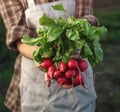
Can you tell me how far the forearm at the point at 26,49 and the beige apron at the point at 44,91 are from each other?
0.08 m

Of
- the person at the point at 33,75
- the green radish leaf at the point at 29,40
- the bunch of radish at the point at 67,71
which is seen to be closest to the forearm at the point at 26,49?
the person at the point at 33,75

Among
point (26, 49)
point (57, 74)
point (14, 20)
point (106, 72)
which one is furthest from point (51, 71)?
point (106, 72)

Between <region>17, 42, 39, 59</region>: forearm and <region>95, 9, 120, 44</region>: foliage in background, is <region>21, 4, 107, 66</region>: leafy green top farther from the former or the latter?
<region>95, 9, 120, 44</region>: foliage in background

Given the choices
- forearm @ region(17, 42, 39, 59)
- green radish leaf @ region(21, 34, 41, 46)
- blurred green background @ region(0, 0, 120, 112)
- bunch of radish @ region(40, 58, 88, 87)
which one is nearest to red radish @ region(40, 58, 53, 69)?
bunch of radish @ region(40, 58, 88, 87)

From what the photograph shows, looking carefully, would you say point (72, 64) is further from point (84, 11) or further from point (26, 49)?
point (84, 11)

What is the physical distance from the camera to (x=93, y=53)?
9.78ft

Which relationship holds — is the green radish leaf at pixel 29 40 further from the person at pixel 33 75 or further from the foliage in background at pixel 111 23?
the foliage in background at pixel 111 23

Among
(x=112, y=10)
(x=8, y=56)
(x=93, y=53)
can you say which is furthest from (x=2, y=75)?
(x=112, y=10)

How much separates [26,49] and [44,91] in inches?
11.0

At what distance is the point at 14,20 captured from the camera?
3277 mm

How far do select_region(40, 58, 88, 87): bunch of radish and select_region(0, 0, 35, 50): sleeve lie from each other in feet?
1.18

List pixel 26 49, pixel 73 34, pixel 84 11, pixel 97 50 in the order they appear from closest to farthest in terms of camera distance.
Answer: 1. pixel 73 34
2. pixel 97 50
3. pixel 26 49
4. pixel 84 11

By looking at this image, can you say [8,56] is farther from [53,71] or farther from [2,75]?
[53,71]

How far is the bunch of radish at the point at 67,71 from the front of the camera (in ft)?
9.45
